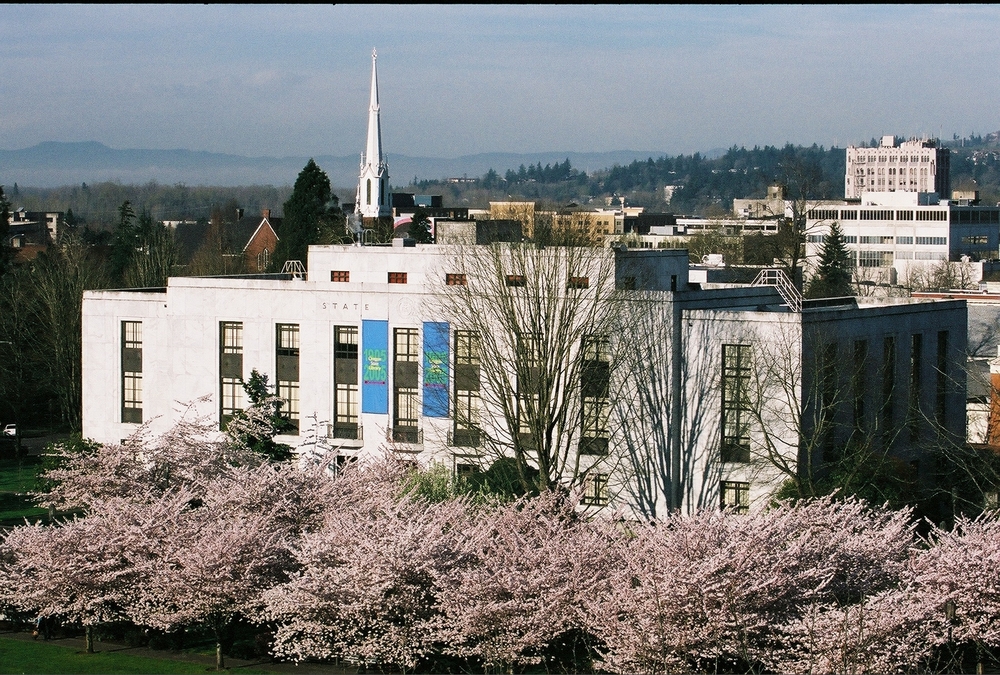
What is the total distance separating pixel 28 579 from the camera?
107 ft

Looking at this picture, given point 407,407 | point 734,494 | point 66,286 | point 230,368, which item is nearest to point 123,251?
point 66,286

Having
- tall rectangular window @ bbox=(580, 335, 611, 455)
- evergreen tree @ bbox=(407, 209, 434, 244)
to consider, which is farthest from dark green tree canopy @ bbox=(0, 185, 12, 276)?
tall rectangular window @ bbox=(580, 335, 611, 455)

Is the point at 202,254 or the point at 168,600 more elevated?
the point at 202,254

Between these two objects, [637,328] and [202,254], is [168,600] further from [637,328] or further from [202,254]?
[202,254]

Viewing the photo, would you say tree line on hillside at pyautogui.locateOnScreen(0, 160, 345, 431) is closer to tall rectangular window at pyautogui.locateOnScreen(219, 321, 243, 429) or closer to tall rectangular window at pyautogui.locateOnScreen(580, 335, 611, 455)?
tall rectangular window at pyautogui.locateOnScreen(219, 321, 243, 429)

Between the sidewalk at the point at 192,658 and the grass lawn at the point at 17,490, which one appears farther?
the grass lawn at the point at 17,490

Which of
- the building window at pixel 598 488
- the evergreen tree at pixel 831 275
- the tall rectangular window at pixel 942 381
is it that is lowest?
the building window at pixel 598 488

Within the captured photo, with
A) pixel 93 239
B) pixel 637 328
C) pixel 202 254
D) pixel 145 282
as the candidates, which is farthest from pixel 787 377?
pixel 93 239

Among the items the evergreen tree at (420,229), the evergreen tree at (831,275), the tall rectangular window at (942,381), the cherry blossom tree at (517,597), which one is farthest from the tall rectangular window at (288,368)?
the evergreen tree at (831,275)

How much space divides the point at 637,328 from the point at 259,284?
54.1 feet

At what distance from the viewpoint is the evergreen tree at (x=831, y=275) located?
313 ft

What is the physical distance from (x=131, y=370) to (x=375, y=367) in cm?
1201

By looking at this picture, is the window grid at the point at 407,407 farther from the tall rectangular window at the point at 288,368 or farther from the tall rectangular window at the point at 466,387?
the tall rectangular window at the point at 288,368

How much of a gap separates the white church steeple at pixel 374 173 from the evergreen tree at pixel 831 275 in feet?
220
